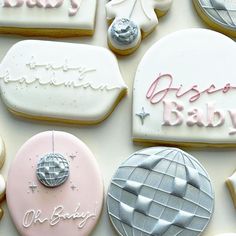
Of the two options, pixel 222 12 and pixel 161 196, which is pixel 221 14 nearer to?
pixel 222 12

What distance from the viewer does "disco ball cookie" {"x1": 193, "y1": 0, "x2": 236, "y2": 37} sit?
123 cm

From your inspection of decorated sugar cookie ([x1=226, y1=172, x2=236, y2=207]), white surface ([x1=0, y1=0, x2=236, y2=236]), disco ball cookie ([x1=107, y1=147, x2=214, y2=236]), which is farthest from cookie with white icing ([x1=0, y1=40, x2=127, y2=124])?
decorated sugar cookie ([x1=226, y1=172, x2=236, y2=207])

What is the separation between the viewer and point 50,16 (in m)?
1.27

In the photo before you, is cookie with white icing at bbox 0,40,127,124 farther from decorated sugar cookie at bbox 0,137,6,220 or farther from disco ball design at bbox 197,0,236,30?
disco ball design at bbox 197,0,236,30

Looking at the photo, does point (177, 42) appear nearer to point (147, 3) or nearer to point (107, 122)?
point (147, 3)

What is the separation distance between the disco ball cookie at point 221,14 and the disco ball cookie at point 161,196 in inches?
12.7

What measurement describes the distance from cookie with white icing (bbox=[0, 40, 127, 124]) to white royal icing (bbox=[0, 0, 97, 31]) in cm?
5

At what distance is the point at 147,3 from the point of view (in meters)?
1.26

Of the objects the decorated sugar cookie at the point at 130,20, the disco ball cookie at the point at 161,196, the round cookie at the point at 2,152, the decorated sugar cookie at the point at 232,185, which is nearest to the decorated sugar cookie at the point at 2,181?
the round cookie at the point at 2,152

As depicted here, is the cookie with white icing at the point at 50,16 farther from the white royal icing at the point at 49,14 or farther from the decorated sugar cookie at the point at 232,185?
the decorated sugar cookie at the point at 232,185

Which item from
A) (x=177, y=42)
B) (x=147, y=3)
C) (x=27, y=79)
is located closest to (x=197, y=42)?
(x=177, y=42)

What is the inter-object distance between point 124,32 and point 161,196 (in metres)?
0.38

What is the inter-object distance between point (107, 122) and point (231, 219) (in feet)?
1.14

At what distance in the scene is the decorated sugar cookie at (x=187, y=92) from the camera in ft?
3.79
